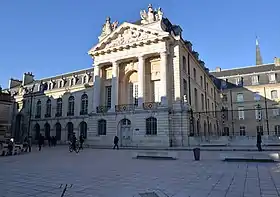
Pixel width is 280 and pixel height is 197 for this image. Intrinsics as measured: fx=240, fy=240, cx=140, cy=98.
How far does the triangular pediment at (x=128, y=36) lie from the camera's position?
86.9ft

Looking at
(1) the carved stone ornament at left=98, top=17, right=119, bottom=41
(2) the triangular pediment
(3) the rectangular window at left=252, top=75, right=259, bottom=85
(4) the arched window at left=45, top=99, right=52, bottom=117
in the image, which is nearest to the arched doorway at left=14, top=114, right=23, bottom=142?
(4) the arched window at left=45, top=99, right=52, bottom=117

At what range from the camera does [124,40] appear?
28.8m

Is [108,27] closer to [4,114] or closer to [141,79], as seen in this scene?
[141,79]

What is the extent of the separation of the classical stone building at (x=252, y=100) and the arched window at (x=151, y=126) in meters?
23.1

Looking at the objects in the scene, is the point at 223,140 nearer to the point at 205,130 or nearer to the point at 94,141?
the point at 205,130

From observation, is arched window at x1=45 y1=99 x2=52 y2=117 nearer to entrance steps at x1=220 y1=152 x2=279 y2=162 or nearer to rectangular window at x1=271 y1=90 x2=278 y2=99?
entrance steps at x1=220 y1=152 x2=279 y2=162

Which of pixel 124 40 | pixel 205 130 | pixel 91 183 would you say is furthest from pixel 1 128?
pixel 205 130

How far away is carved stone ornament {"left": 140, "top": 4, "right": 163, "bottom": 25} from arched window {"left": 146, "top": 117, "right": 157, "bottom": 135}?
11.6 meters

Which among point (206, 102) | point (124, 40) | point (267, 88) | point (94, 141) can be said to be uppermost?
point (124, 40)

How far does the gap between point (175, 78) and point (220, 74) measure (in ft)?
108

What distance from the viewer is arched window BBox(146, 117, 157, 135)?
2522 centimetres

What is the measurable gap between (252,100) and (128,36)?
1221 inches

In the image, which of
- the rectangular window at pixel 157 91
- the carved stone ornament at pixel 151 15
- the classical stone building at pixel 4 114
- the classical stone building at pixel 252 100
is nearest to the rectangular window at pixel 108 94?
the rectangular window at pixel 157 91

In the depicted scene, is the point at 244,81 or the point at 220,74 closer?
the point at 244,81
